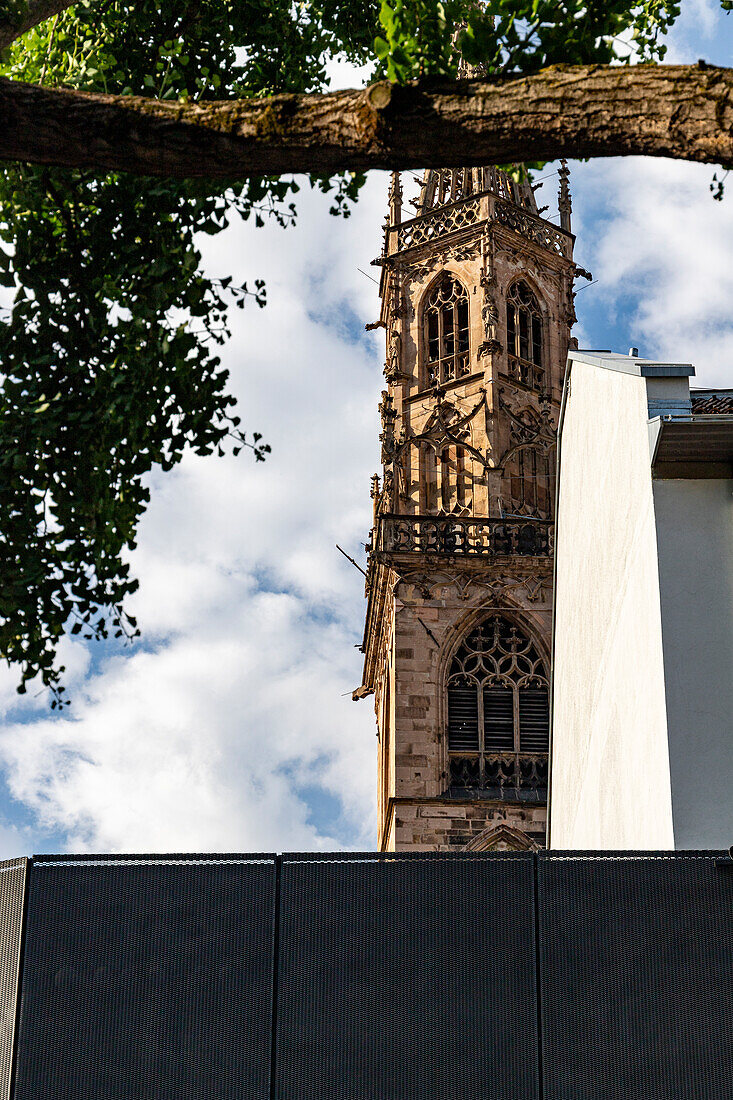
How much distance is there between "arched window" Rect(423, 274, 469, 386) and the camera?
4831cm

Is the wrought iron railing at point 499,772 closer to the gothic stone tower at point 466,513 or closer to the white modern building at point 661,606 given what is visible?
the gothic stone tower at point 466,513

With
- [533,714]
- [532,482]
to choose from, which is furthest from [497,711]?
[532,482]

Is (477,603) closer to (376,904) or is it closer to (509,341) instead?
(509,341)

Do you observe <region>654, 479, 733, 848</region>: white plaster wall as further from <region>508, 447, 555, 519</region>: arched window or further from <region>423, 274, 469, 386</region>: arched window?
<region>423, 274, 469, 386</region>: arched window

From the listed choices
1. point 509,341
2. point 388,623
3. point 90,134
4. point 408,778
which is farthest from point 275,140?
point 509,341

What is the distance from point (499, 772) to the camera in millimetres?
40719

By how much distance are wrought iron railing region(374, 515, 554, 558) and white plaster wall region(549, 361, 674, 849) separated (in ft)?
A: 70.6

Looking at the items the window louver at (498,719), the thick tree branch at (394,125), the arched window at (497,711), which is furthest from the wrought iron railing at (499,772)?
the thick tree branch at (394,125)

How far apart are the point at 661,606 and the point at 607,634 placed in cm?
397

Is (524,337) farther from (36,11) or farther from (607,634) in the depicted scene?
(36,11)

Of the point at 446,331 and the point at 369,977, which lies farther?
the point at 446,331

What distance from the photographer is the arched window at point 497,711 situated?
4078 cm

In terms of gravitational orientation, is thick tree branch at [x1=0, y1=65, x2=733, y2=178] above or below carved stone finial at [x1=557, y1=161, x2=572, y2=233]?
below

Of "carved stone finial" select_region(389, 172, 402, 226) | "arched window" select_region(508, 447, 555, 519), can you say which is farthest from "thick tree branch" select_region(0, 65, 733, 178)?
"carved stone finial" select_region(389, 172, 402, 226)
